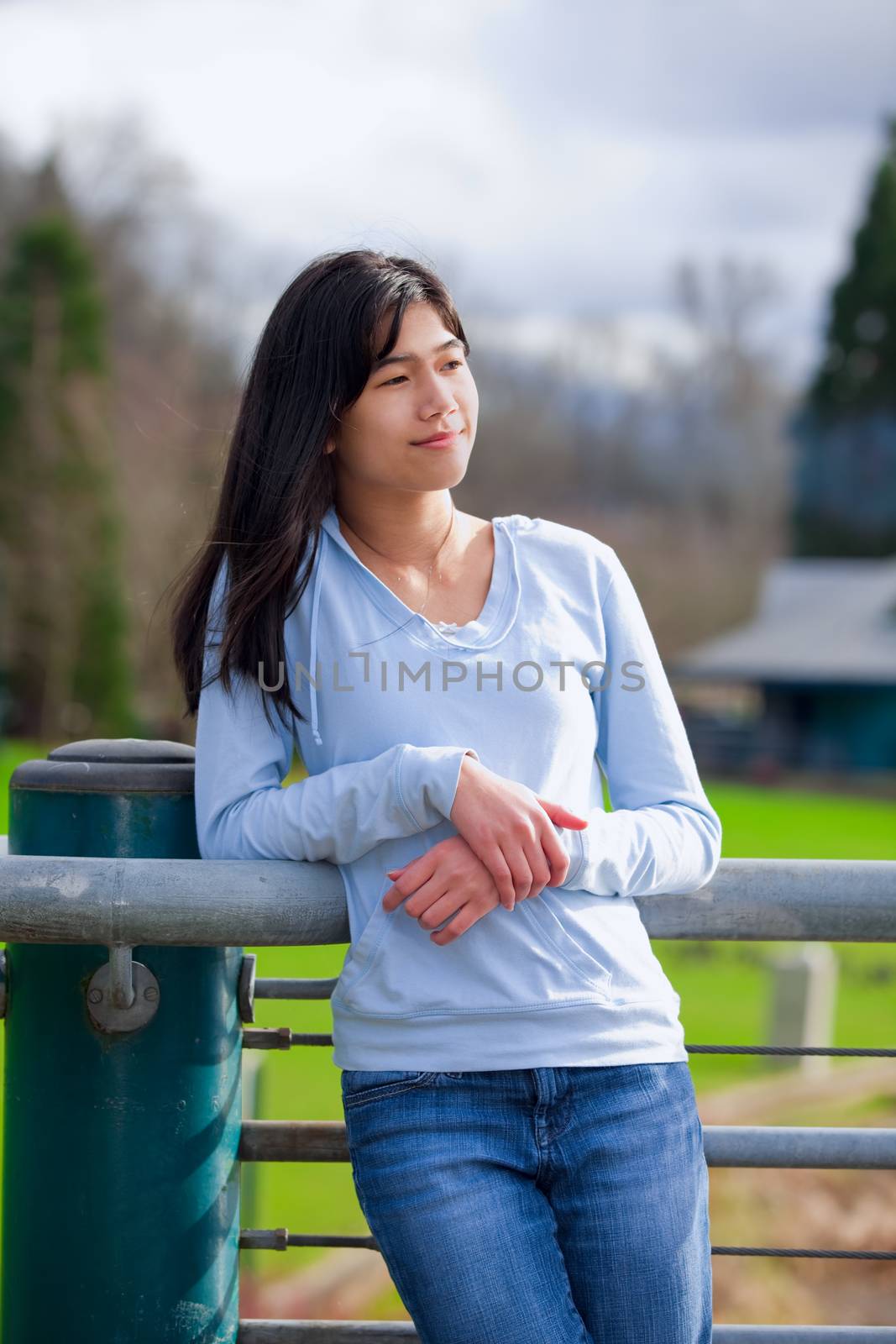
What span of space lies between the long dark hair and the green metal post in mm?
195

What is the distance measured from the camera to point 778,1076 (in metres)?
11.5

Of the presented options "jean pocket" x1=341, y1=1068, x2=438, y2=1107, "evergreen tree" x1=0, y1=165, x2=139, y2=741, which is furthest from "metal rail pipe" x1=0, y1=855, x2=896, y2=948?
"evergreen tree" x1=0, y1=165, x2=139, y2=741

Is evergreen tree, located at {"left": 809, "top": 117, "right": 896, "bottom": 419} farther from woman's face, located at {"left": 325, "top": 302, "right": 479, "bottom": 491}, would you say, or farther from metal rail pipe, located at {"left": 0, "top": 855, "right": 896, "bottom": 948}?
metal rail pipe, located at {"left": 0, "top": 855, "right": 896, "bottom": 948}

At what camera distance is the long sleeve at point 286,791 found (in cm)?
158

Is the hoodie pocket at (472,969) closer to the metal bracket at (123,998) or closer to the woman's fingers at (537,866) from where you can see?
the woman's fingers at (537,866)

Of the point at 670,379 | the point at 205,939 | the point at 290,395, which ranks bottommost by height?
the point at 205,939

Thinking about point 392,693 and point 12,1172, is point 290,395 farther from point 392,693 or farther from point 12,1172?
point 12,1172

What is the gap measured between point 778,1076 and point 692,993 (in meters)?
2.71

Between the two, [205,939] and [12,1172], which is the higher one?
[205,939]

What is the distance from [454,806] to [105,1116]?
1.85 ft

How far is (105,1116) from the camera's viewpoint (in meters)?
1.67

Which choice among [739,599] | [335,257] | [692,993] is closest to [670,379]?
[739,599]

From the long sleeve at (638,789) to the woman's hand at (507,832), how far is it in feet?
0.12

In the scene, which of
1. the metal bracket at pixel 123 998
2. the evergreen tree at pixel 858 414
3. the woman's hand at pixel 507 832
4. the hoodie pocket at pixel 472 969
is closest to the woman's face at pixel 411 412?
the woman's hand at pixel 507 832
